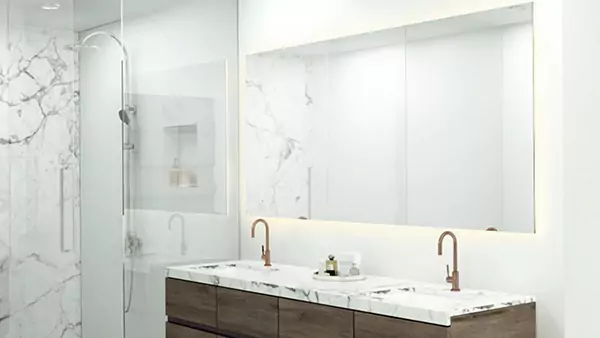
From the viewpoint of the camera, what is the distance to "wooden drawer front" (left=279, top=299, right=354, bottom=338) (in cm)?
340

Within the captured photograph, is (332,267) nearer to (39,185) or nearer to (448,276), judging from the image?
(448,276)

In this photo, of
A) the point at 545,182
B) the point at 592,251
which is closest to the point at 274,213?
the point at 545,182

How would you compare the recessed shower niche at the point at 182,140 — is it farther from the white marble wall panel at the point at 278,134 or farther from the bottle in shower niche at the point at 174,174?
the white marble wall panel at the point at 278,134

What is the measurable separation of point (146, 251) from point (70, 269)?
0.43 metres

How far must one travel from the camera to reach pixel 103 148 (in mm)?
4449

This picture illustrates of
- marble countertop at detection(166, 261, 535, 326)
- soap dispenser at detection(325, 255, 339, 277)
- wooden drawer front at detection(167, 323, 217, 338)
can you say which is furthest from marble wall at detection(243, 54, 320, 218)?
wooden drawer front at detection(167, 323, 217, 338)

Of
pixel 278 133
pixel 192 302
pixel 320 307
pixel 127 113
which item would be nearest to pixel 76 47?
pixel 127 113

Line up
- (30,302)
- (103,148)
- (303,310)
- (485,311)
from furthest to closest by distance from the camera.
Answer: (103,148)
(30,302)
(303,310)
(485,311)

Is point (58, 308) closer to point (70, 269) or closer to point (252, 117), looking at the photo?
point (70, 269)

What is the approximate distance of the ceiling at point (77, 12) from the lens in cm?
415

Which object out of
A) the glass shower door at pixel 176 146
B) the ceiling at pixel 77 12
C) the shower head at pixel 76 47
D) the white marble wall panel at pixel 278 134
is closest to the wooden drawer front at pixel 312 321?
the white marble wall panel at pixel 278 134

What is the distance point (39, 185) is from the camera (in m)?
4.20

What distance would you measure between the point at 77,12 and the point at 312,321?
205cm

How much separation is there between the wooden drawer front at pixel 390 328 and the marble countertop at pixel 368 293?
0.08 feet
